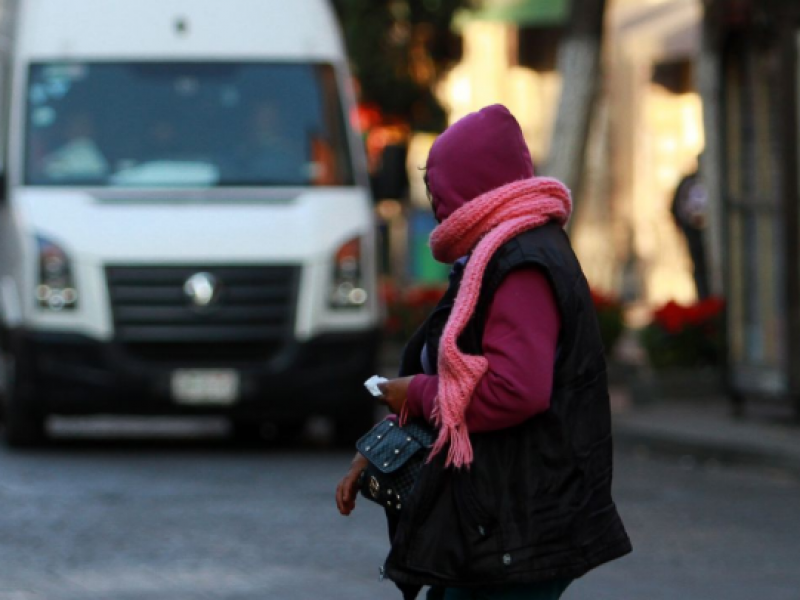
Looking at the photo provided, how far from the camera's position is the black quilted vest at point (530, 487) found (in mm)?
4293

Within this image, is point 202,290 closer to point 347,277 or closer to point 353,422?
point 347,277

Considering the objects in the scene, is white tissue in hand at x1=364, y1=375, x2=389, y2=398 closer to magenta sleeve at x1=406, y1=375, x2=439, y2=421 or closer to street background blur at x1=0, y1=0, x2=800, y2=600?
magenta sleeve at x1=406, y1=375, x2=439, y2=421

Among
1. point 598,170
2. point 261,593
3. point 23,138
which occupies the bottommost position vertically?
point 598,170

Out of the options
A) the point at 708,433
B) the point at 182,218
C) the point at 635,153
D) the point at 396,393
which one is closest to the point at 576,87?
the point at 708,433

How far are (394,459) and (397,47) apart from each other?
72.2 ft

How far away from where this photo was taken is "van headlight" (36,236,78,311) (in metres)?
12.4

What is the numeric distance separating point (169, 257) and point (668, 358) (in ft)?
15.6

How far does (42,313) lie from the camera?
12.6 m

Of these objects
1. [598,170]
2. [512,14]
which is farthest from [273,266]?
[598,170]

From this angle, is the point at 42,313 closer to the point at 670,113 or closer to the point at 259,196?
the point at 259,196

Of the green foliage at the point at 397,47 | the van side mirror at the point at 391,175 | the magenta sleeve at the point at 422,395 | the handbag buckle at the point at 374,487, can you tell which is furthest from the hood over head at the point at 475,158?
the green foliage at the point at 397,47

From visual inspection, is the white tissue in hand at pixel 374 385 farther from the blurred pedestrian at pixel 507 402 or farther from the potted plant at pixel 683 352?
the potted plant at pixel 683 352

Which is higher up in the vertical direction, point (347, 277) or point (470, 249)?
point (470, 249)

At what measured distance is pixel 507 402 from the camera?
4.24m
